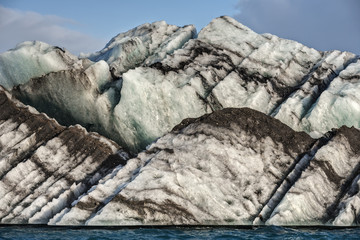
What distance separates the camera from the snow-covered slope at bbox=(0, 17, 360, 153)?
31.7 meters

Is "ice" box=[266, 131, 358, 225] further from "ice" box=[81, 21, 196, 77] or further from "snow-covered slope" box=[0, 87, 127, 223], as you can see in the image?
"ice" box=[81, 21, 196, 77]

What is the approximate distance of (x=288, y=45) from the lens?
121ft

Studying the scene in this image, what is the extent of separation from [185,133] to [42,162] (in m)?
7.16

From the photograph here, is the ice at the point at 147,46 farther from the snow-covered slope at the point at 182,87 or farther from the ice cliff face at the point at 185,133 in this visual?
the snow-covered slope at the point at 182,87

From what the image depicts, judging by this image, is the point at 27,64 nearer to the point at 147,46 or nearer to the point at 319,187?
the point at 147,46

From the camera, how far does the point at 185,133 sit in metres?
27.8

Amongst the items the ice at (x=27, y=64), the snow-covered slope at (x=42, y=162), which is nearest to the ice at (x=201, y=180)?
the snow-covered slope at (x=42, y=162)

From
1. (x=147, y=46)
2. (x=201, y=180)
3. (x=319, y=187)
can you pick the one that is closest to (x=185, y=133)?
(x=201, y=180)

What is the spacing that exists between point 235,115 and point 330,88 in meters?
7.17

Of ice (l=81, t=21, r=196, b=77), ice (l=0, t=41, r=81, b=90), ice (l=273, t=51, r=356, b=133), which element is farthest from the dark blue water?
ice (l=81, t=21, r=196, b=77)

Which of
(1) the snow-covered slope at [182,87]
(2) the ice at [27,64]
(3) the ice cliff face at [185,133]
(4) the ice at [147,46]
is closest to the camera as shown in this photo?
(3) the ice cliff face at [185,133]

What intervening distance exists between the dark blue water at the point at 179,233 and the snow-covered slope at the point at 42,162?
3.23 metres

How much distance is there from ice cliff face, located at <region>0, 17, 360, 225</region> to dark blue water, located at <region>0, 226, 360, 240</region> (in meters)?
1.46

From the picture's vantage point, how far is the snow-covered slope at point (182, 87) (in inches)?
1248
